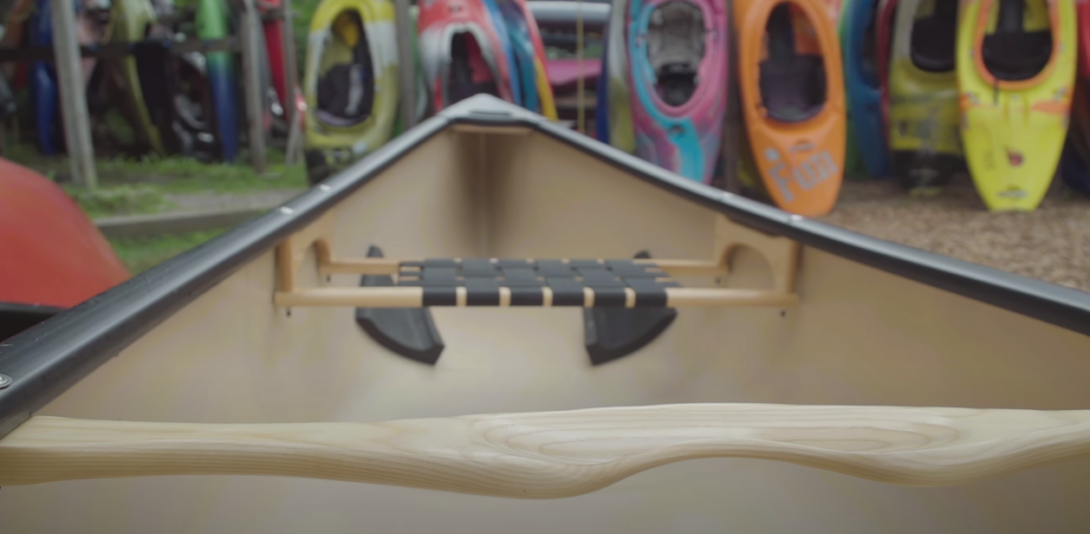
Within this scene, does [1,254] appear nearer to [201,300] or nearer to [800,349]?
[201,300]

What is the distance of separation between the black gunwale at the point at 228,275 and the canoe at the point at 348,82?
2.37 meters

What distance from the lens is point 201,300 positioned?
0.73 m

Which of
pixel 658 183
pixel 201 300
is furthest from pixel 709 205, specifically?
pixel 201 300

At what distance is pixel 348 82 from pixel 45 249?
288 centimetres

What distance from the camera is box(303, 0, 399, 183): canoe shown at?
3.56 m

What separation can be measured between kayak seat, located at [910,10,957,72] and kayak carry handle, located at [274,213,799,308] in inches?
113

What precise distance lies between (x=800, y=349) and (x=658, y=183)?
522 millimetres

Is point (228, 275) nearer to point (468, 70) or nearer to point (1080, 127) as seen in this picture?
point (468, 70)

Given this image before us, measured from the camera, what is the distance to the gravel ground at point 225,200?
337cm

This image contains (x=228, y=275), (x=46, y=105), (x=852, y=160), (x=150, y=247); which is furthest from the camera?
(x=46, y=105)

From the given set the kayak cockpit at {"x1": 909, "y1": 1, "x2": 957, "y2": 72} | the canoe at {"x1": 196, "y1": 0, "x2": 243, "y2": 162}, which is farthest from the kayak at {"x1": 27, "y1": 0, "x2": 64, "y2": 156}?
the kayak cockpit at {"x1": 909, "y1": 1, "x2": 957, "y2": 72}

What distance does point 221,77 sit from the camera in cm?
531

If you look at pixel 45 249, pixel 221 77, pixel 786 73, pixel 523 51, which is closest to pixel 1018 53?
pixel 786 73

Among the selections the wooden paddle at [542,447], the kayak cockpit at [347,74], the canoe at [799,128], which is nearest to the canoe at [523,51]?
the kayak cockpit at [347,74]
